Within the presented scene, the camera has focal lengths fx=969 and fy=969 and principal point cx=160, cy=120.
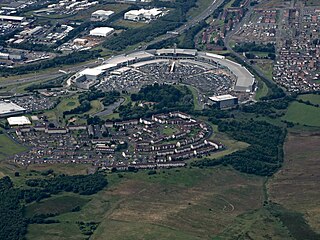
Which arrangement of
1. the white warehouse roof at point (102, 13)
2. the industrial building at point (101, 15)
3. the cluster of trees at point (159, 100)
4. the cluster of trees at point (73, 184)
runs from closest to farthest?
the cluster of trees at point (73, 184), the cluster of trees at point (159, 100), the industrial building at point (101, 15), the white warehouse roof at point (102, 13)

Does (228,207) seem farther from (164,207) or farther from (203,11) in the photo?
(203,11)

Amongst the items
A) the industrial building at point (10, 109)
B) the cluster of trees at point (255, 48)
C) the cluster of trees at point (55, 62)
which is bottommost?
the cluster of trees at point (255, 48)

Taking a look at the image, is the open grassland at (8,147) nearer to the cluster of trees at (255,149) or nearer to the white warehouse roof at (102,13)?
the cluster of trees at (255,149)

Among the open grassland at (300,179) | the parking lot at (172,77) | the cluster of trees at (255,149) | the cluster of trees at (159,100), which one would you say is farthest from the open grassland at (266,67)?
the open grassland at (300,179)

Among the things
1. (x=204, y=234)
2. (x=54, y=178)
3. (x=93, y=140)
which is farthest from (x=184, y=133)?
(x=204, y=234)

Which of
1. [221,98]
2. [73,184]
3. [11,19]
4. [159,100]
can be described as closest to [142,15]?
[11,19]

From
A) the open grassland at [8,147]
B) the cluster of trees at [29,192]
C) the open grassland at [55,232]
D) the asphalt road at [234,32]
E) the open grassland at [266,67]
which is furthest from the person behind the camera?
the asphalt road at [234,32]
